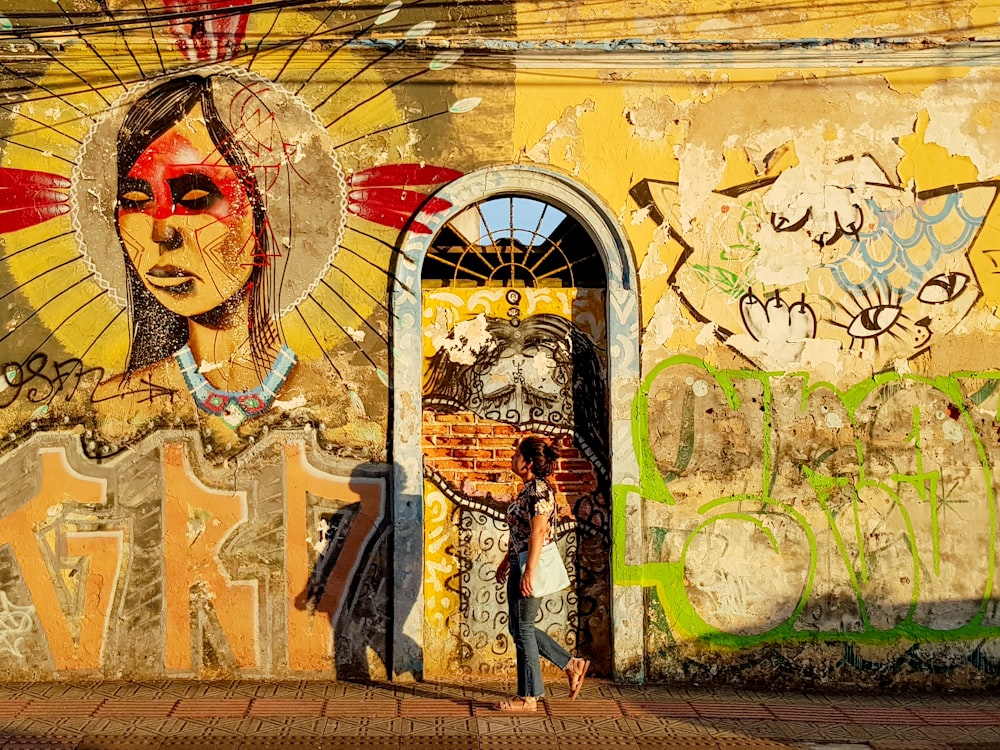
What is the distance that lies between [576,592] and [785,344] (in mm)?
2201

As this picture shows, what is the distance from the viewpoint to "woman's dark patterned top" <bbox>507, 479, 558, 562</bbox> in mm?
6074

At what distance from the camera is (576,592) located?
7.07 metres

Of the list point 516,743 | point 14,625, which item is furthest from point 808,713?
point 14,625

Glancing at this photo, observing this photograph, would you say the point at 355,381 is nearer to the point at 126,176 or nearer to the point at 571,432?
the point at 571,432

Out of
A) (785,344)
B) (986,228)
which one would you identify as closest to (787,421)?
(785,344)

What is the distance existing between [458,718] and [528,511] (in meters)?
1.27

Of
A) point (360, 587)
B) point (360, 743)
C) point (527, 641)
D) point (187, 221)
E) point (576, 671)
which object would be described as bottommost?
point (360, 743)

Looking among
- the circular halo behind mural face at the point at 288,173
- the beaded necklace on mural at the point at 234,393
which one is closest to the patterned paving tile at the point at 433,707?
the beaded necklace on mural at the point at 234,393

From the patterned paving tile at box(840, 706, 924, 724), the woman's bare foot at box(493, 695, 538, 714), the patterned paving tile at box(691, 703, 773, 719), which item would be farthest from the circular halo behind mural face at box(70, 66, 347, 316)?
the patterned paving tile at box(840, 706, 924, 724)

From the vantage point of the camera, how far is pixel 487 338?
714cm

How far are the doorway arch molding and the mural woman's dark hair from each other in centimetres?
89

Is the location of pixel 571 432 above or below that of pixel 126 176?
below

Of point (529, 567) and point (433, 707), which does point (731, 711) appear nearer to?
point (529, 567)

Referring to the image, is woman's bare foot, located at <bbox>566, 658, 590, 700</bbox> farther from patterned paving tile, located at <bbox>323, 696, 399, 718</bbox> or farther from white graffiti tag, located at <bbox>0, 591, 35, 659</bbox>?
white graffiti tag, located at <bbox>0, 591, 35, 659</bbox>
